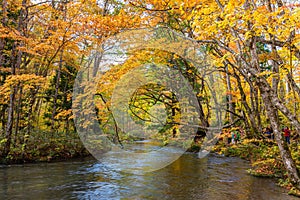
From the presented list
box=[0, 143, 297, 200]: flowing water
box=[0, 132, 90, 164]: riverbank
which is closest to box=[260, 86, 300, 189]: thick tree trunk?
box=[0, 143, 297, 200]: flowing water

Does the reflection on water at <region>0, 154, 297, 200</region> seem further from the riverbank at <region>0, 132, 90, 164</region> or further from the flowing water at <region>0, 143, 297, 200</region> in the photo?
the riverbank at <region>0, 132, 90, 164</region>

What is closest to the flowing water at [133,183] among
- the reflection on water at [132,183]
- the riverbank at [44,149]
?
the reflection on water at [132,183]

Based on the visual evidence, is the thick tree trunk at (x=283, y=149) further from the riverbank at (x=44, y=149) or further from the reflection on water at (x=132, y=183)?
the riverbank at (x=44, y=149)

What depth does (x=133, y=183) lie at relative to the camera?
718 cm

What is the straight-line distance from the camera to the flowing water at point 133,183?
5949 millimetres

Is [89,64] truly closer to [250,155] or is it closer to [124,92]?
[124,92]

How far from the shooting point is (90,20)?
923 cm

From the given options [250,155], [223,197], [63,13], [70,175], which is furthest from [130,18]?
[250,155]

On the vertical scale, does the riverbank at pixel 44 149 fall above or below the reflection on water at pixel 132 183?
above

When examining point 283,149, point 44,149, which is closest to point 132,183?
point 283,149

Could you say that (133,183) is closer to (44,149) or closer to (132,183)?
(132,183)

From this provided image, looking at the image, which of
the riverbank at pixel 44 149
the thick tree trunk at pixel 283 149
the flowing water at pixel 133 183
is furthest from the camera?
the riverbank at pixel 44 149

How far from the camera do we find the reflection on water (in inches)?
235

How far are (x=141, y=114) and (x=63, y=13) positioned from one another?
5780 mm
